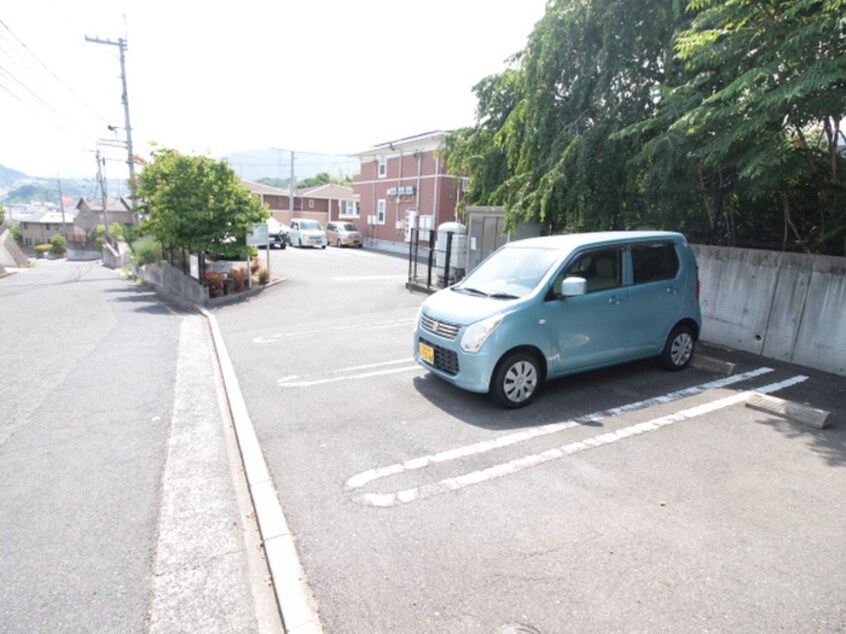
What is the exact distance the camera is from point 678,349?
603 cm

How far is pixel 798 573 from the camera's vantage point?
2604mm

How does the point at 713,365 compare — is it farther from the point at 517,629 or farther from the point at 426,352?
the point at 517,629

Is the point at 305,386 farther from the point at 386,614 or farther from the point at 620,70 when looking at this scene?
the point at 620,70

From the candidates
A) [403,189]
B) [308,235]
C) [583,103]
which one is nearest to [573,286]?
[583,103]

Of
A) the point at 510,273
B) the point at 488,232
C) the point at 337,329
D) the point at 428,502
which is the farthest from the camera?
the point at 488,232

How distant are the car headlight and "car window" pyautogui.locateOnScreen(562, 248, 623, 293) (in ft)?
3.42

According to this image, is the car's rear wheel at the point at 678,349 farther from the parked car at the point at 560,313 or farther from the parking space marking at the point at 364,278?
the parking space marking at the point at 364,278

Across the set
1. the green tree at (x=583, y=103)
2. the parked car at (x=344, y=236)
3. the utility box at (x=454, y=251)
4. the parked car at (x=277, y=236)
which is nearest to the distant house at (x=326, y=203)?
the parked car at (x=344, y=236)

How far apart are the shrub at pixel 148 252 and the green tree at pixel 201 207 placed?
11.0ft

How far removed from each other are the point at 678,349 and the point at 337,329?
5.81m

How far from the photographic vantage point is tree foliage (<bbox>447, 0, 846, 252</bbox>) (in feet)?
17.9

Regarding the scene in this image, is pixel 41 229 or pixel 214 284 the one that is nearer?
pixel 214 284

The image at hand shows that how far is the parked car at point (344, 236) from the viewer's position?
3023 centimetres

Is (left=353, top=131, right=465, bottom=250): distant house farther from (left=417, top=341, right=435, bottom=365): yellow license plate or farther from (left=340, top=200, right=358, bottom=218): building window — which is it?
(left=417, top=341, right=435, bottom=365): yellow license plate
